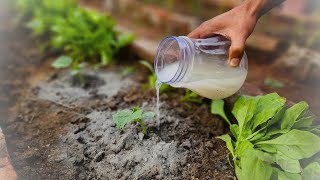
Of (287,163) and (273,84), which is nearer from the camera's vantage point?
(287,163)

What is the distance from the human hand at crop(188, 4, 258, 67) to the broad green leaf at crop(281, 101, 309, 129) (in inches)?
11.7

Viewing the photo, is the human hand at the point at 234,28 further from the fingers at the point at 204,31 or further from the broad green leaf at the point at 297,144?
the broad green leaf at the point at 297,144

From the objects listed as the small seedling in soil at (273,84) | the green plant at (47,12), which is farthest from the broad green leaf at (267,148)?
the green plant at (47,12)

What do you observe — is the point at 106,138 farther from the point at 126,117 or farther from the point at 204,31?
the point at 204,31

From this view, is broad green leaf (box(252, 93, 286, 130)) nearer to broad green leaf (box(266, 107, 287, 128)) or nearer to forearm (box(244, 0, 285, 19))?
broad green leaf (box(266, 107, 287, 128))

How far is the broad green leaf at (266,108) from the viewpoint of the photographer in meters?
1.46

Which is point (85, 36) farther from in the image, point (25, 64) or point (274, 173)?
point (274, 173)

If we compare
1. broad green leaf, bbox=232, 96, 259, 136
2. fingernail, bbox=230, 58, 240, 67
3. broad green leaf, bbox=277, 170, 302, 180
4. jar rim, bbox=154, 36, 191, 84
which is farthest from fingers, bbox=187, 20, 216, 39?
broad green leaf, bbox=277, 170, 302, 180

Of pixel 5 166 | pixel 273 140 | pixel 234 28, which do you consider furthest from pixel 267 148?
pixel 5 166

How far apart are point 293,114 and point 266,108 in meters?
0.11

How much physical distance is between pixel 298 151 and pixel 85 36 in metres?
1.66

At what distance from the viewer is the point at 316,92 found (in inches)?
85.8

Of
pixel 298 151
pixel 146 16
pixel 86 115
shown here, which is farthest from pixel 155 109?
pixel 146 16

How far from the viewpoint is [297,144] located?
1.37m
